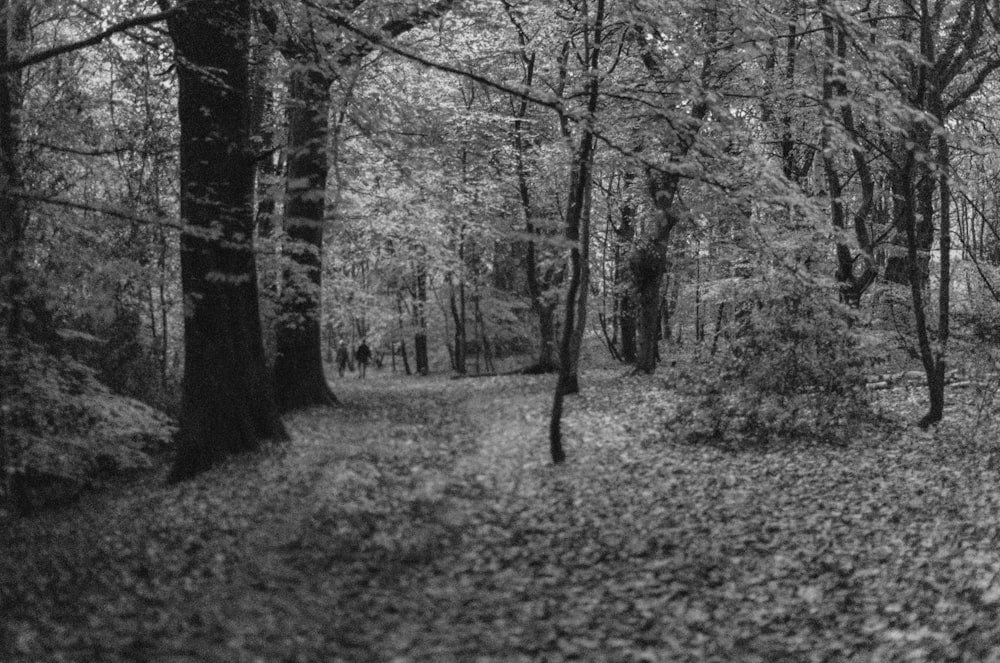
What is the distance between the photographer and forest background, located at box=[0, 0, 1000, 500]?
779 centimetres

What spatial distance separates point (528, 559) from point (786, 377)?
7.24 m

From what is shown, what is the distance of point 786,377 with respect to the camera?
12.8 metres

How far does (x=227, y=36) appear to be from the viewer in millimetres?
9734

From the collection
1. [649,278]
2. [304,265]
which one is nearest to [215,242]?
[304,265]

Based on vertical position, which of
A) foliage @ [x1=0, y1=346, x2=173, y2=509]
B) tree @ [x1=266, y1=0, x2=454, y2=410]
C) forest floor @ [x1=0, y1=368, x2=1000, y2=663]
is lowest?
forest floor @ [x1=0, y1=368, x2=1000, y2=663]

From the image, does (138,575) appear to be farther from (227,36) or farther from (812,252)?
(812,252)

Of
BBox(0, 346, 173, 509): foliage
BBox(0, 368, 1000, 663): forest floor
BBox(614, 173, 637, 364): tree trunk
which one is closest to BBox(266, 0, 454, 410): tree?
BBox(0, 346, 173, 509): foliage

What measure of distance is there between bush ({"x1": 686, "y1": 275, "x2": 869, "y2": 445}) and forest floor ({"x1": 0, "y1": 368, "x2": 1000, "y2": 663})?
0.75 metres

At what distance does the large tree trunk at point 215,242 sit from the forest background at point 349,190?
4cm

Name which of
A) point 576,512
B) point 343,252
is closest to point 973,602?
point 576,512

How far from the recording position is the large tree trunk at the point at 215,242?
9.55 meters

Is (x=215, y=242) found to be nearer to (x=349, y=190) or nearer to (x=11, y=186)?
(x=349, y=190)

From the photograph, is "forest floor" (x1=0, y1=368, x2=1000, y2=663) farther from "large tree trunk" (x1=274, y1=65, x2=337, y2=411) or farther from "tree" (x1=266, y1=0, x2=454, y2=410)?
"large tree trunk" (x1=274, y1=65, x2=337, y2=411)

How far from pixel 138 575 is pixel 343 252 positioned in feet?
64.5
